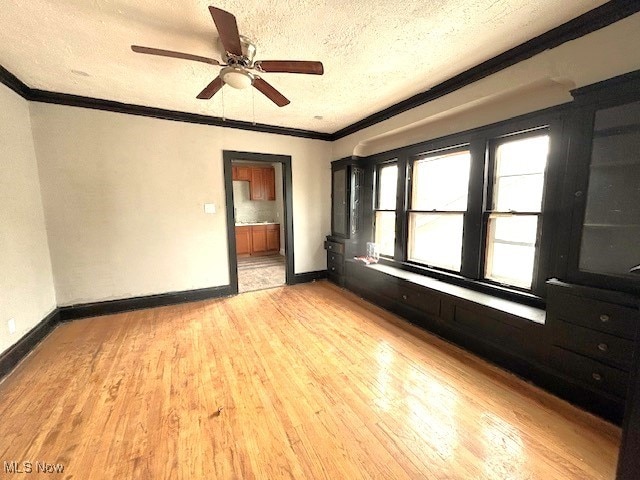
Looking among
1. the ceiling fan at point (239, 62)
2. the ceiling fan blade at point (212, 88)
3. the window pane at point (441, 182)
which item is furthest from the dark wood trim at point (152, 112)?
the window pane at point (441, 182)

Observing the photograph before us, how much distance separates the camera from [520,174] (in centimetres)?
241

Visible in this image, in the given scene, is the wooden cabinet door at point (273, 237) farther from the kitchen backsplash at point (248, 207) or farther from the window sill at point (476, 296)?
the window sill at point (476, 296)

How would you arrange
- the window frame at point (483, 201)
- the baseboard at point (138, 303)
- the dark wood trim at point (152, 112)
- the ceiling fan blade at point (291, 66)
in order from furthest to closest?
1. the baseboard at point (138, 303)
2. the dark wood trim at point (152, 112)
3. the window frame at point (483, 201)
4. the ceiling fan blade at point (291, 66)

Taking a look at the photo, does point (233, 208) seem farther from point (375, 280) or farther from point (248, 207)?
point (248, 207)

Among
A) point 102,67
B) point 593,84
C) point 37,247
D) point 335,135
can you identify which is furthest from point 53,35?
point 593,84

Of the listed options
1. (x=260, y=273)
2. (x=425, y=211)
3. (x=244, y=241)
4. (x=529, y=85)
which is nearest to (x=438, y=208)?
(x=425, y=211)

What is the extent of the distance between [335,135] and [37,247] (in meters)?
4.21

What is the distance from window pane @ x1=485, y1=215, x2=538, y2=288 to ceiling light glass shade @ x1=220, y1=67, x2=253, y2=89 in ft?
8.48

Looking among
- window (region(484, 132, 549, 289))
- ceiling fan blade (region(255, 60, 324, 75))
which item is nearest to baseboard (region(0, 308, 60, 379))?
ceiling fan blade (region(255, 60, 324, 75))

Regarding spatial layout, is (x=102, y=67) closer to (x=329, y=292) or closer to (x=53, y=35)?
(x=53, y=35)

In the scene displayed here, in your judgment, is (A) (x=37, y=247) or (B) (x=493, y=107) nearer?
(B) (x=493, y=107)

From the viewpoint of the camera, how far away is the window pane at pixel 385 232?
3.88 meters

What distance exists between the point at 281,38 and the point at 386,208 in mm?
2655

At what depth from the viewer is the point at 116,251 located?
334cm
